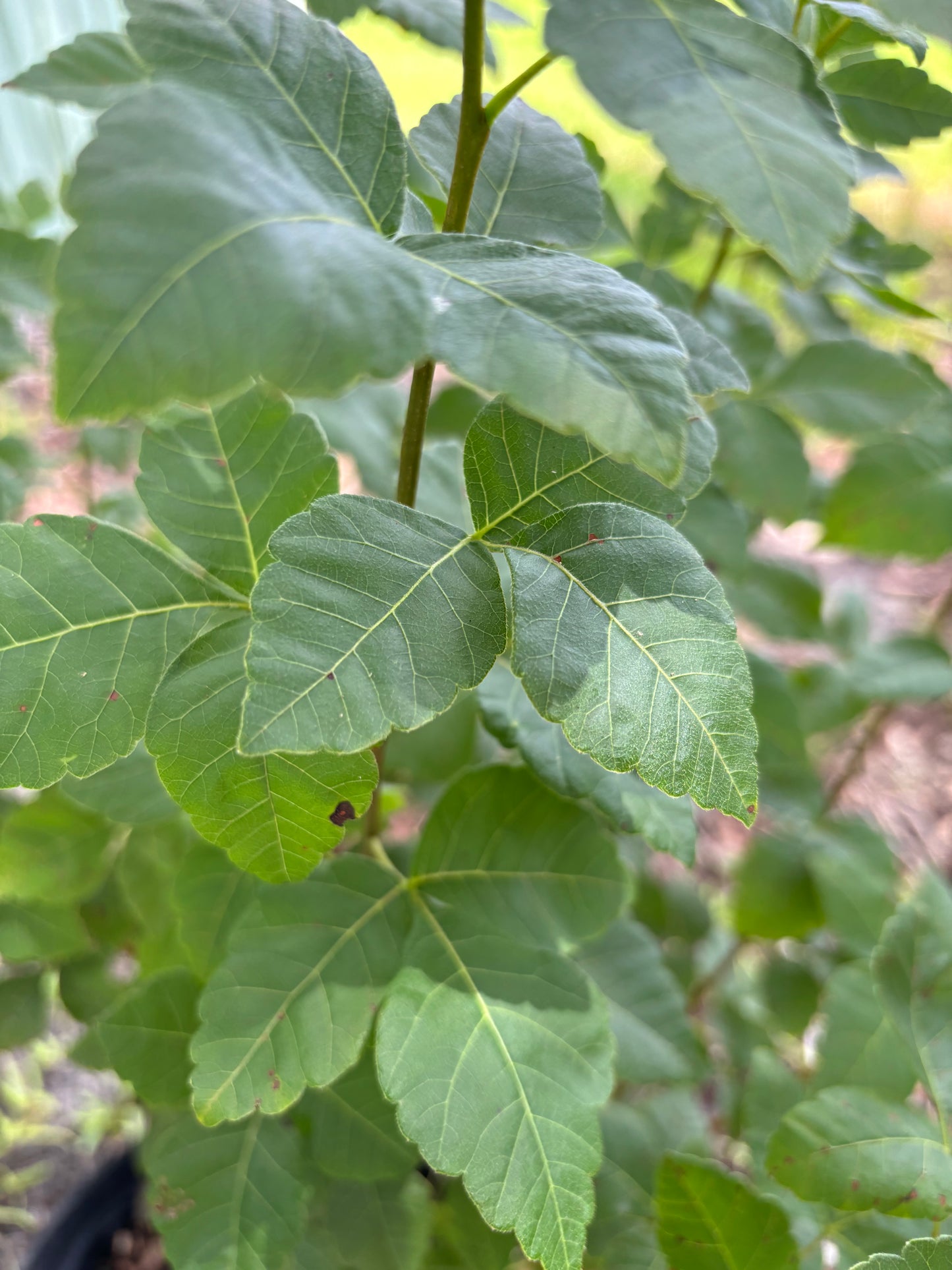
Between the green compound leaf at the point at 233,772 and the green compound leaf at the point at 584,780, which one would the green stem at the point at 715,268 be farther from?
the green compound leaf at the point at 233,772

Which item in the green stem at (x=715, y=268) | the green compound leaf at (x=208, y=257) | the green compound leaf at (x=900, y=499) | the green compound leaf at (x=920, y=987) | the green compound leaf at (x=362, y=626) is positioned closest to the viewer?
the green compound leaf at (x=208, y=257)

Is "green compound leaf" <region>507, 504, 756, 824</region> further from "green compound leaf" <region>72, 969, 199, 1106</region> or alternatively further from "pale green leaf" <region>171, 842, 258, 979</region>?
"green compound leaf" <region>72, 969, 199, 1106</region>

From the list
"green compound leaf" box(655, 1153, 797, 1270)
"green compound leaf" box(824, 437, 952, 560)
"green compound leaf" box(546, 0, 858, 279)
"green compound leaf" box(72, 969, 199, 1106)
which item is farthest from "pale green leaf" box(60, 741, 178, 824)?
"green compound leaf" box(824, 437, 952, 560)

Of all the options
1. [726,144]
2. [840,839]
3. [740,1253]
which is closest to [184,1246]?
[740,1253]

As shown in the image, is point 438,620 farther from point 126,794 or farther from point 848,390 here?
point 848,390

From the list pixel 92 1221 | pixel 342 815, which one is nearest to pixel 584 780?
pixel 342 815

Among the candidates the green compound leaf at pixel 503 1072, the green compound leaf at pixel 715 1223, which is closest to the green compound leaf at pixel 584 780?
the green compound leaf at pixel 503 1072
